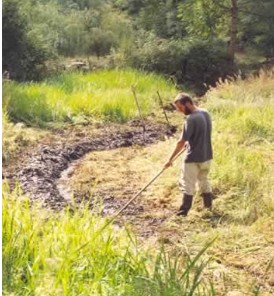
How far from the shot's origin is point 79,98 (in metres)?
11.5

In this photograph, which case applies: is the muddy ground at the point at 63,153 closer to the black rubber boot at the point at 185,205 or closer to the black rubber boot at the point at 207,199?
the black rubber boot at the point at 185,205

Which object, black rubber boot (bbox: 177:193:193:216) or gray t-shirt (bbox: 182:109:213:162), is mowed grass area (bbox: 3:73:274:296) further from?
gray t-shirt (bbox: 182:109:213:162)

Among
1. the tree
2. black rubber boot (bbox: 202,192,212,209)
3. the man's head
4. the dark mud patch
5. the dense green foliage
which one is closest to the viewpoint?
the man's head

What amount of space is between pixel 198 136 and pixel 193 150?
15 centimetres

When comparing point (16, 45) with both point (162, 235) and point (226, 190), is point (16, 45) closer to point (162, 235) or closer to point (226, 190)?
point (226, 190)

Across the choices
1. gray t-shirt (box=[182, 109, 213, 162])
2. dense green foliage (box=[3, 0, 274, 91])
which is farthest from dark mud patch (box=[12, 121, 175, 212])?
dense green foliage (box=[3, 0, 274, 91])

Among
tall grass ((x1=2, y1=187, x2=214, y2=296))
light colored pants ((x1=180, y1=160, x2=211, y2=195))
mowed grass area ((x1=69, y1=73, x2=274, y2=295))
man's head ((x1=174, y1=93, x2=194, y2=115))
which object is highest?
man's head ((x1=174, y1=93, x2=194, y2=115))

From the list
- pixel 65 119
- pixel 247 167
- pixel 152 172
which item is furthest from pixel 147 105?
pixel 247 167

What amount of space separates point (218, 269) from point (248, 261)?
43 centimetres

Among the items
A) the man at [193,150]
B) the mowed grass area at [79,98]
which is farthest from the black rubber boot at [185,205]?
the mowed grass area at [79,98]

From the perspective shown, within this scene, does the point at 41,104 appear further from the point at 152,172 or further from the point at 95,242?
the point at 95,242

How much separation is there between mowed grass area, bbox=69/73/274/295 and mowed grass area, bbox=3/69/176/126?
2.01m

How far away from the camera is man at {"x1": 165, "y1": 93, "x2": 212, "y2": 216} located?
224 inches

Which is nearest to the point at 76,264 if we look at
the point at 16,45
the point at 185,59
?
the point at 16,45
